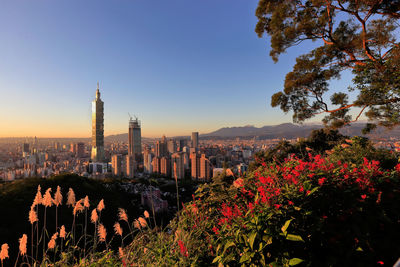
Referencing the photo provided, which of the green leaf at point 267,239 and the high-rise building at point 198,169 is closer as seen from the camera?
→ the green leaf at point 267,239

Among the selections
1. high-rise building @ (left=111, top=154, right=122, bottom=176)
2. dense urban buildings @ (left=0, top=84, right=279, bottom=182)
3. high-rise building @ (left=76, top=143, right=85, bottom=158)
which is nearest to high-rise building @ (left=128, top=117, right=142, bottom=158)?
dense urban buildings @ (left=0, top=84, right=279, bottom=182)

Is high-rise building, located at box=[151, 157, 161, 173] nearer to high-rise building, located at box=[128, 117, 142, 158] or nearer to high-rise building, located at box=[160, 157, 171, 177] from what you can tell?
high-rise building, located at box=[160, 157, 171, 177]

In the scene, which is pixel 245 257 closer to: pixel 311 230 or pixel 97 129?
pixel 311 230

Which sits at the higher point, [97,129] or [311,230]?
[97,129]

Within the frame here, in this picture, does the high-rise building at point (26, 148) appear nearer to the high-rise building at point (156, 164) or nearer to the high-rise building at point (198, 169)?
the high-rise building at point (156, 164)

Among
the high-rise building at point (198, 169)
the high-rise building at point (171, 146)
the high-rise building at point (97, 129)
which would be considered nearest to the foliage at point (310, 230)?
the high-rise building at point (198, 169)

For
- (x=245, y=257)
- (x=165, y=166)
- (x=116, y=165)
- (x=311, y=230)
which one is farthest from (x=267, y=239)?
(x=116, y=165)

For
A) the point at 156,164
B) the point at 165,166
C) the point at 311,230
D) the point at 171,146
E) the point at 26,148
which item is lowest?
the point at 165,166

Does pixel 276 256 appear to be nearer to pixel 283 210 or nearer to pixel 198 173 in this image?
pixel 283 210

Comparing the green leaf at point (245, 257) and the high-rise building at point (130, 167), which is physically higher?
the green leaf at point (245, 257)
